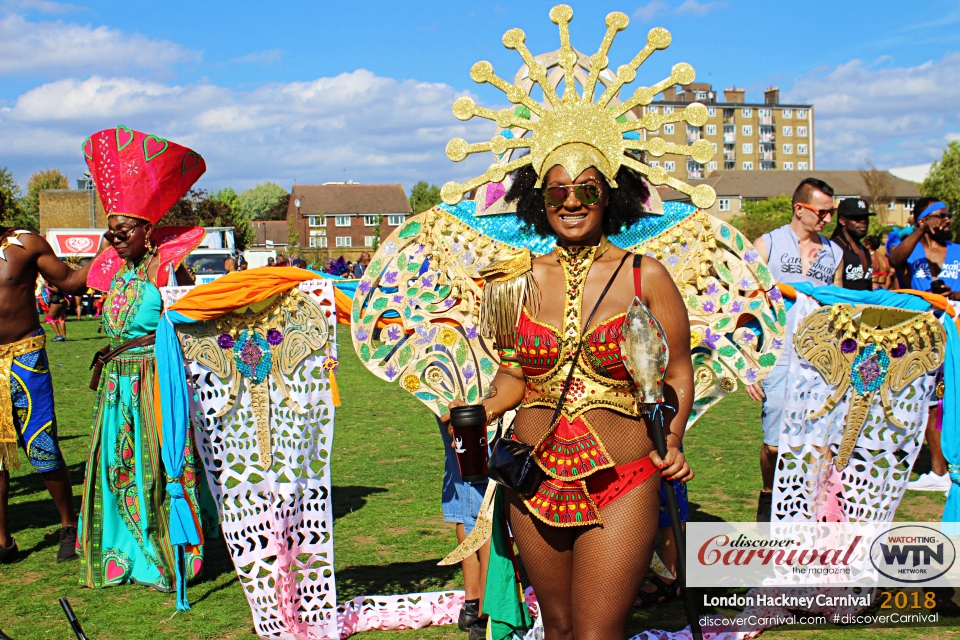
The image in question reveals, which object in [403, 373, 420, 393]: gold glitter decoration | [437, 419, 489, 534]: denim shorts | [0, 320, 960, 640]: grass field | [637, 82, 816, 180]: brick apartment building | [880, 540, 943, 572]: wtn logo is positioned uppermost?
[637, 82, 816, 180]: brick apartment building

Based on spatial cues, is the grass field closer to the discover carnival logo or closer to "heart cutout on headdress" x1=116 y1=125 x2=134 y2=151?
the discover carnival logo

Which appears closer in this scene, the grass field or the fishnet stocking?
the fishnet stocking

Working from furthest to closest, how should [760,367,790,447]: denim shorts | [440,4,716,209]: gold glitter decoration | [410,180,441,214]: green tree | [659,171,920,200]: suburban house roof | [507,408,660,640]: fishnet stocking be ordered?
[659,171,920,200]: suburban house roof < [410,180,441,214]: green tree < [760,367,790,447]: denim shorts < [440,4,716,209]: gold glitter decoration < [507,408,660,640]: fishnet stocking

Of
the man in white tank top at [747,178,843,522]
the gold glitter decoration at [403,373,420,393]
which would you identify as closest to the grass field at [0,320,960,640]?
the man in white tank top at [747,178,843,522]

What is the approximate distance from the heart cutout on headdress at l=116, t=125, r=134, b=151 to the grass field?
255 centimetres

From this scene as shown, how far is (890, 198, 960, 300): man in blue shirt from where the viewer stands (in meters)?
7.43

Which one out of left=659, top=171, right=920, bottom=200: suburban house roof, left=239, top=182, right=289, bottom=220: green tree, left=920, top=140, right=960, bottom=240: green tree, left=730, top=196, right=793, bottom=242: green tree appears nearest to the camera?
left=920, top=140, right=960, bottom=240: green tree

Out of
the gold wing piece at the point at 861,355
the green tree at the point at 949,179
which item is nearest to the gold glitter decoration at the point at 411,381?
the gold wing piece at the point at 861,355

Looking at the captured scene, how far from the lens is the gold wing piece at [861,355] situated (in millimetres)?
4285

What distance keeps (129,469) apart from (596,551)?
3.47 metres

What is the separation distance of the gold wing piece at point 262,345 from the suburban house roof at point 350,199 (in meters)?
78.5

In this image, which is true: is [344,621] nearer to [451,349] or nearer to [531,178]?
[451,349]

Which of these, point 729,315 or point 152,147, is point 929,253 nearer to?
point 729,315

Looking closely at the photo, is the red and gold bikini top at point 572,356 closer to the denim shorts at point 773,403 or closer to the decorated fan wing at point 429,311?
the decorated fan wing at point 429,311
